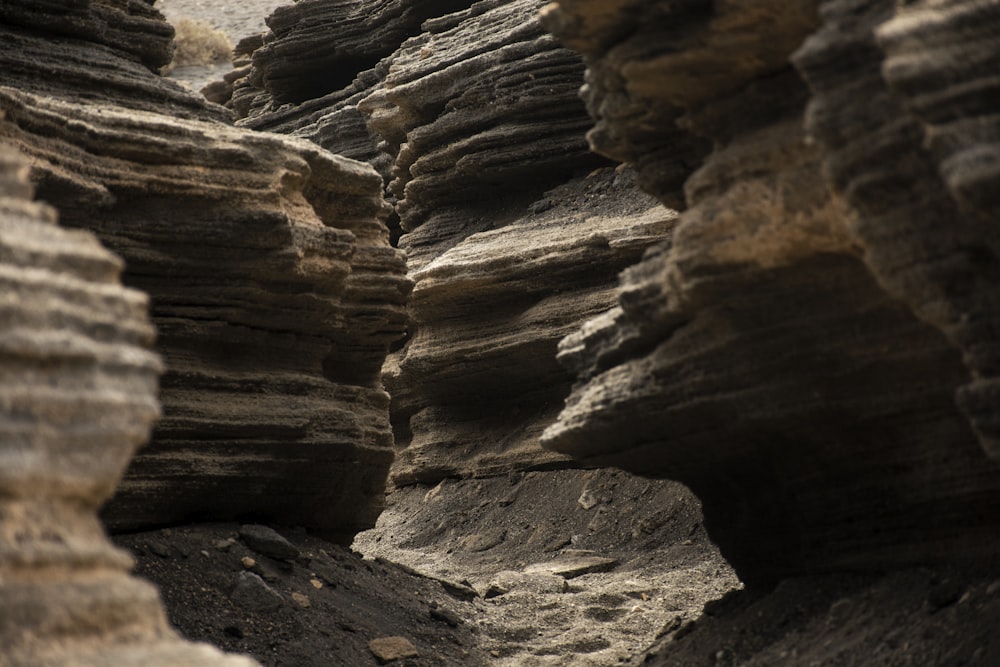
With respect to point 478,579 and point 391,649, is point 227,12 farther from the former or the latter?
point 391,649

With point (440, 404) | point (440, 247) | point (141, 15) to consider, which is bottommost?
point (440, 404)

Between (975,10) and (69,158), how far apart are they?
6595 mm

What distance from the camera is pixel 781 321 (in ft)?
24.8

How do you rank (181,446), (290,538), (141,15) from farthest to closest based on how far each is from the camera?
(141,15) < (290,538) < (181,446)

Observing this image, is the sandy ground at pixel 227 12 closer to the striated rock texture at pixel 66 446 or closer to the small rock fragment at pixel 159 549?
the small rock fragment at pixel 159 549

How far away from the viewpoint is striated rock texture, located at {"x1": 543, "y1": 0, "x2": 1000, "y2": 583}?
6820 mm

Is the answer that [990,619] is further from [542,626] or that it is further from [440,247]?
[440,247]

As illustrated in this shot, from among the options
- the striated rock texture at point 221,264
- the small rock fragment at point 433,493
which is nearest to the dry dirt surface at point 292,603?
the striated rock texture at point 221,264

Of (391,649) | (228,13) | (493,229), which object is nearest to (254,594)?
(391,649)

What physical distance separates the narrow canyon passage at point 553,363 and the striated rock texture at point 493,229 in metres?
0.06

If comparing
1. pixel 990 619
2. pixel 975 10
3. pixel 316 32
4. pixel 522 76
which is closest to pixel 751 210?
pixel 975 10

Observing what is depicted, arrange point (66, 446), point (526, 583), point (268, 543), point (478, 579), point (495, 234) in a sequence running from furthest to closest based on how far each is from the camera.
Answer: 1. point (495, 234)
2. point (478, 579)
3. point (526, 583)
4. point (268, 543)
5. point (66, 446)

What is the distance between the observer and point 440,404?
17.2 m

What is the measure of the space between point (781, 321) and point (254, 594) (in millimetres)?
4689
